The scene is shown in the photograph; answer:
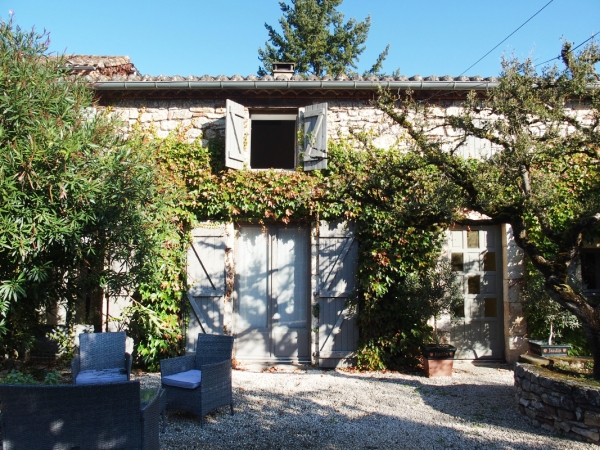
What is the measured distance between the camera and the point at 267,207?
23.9 feet

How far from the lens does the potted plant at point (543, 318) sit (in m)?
6.62

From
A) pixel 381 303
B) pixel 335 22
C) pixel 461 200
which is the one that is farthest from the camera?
pixel 335 22

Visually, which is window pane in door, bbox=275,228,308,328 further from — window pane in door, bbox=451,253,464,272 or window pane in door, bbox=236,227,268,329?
window pane in door, bbox=451,253,464,272

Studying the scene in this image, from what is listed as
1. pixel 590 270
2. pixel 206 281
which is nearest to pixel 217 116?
pixel 206 281

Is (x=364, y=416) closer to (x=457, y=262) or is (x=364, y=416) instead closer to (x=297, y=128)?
(x=457, y=262)

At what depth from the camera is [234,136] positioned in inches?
286

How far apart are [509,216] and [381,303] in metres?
A: 2.55

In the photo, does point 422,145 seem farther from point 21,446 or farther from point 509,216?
point 21,446

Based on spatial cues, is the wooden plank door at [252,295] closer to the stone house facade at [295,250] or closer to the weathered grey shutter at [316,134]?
the stone house facade at [295,250]

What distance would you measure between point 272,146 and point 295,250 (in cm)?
446

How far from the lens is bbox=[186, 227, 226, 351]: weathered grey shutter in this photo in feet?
23.8

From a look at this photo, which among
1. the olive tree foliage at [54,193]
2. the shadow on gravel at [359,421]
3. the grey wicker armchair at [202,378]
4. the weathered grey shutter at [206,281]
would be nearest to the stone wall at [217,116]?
the weathered grey shutter at [206,281]

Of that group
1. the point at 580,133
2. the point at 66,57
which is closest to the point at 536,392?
the point at 580,133

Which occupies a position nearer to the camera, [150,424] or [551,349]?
[150,424]
